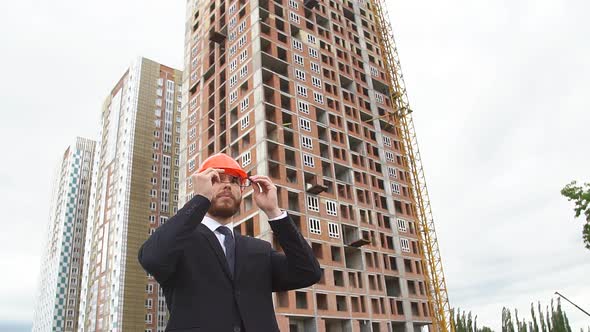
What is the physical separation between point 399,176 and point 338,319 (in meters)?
23.8

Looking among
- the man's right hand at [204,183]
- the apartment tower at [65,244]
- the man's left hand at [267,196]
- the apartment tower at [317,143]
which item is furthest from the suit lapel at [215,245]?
the apartment tower at [65,244]

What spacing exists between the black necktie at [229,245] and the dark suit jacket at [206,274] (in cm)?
4

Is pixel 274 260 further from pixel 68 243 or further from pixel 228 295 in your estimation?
pixel 68 243

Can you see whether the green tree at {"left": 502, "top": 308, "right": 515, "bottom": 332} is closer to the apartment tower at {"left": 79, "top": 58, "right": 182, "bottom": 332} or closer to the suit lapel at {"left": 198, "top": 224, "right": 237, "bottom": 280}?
the apartment tower at {"left": 79, "top": 58, "right": 182, "bottom": 332}

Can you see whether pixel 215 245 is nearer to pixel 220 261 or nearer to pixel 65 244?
pixel 220 261

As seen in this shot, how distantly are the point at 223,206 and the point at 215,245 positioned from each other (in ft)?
0.94

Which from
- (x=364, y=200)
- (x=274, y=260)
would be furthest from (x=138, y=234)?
(x=274, y=260)

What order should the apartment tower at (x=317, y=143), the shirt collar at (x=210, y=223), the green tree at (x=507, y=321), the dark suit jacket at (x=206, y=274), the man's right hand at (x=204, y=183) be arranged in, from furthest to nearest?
the green tree at (x=507, y=321) → the apartment tower at (x=317, y=143) → the shirt collar at (x=210, y=223) → the man's right hand at (x=204, y=183) → the dark suit jacket at (x=206, y=274)

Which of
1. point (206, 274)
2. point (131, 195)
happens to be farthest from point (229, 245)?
point (131, 195)

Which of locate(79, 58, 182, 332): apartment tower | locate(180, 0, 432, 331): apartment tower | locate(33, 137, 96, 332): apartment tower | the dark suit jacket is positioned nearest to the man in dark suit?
the dark suit jacket

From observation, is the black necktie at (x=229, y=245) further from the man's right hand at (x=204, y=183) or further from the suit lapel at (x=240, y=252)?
the man's right hand at (x=204, y=183)

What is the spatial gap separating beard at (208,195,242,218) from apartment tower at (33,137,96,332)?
9585 cm

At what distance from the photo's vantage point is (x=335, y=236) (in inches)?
1721

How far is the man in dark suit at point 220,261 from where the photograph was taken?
286cm
